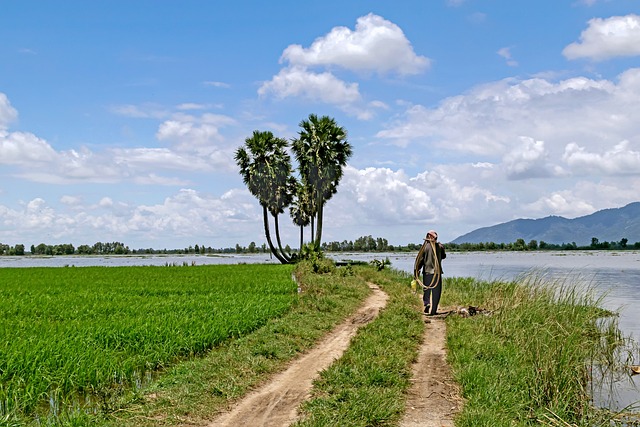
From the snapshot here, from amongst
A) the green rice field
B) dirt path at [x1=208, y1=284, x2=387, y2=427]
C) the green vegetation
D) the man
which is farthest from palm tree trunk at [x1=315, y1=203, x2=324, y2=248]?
dirt path at [x1=208, y1=284, x2=387, y2=427]

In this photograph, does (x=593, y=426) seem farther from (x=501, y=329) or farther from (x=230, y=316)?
(x=230, y=316)

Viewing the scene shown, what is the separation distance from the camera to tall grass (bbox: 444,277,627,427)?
7168 millimetres

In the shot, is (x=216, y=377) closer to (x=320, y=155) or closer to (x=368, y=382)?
(x=368, y=382)

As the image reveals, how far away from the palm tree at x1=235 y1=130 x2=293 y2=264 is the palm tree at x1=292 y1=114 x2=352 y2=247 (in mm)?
3772

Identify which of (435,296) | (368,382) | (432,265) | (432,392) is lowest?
(432,392)

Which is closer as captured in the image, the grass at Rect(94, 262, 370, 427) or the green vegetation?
the grass at Rect(94, 262, 370, 427)

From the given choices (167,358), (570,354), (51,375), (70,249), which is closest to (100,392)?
(51,375)

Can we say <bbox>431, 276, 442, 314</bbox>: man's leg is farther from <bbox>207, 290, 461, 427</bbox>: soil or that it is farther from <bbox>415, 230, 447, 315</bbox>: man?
<bbox>207, 290, 461, 427</bbox>: soil

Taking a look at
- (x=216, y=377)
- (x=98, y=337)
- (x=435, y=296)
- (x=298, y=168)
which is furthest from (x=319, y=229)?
(x=216, y=377)

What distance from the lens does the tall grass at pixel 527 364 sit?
717cm

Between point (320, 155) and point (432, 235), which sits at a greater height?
point (320, 155)

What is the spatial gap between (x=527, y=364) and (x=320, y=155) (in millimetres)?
39289

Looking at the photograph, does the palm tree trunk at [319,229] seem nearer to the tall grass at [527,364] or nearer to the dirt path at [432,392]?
the tall grass at [527,364]

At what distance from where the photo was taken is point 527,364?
9453 mm
